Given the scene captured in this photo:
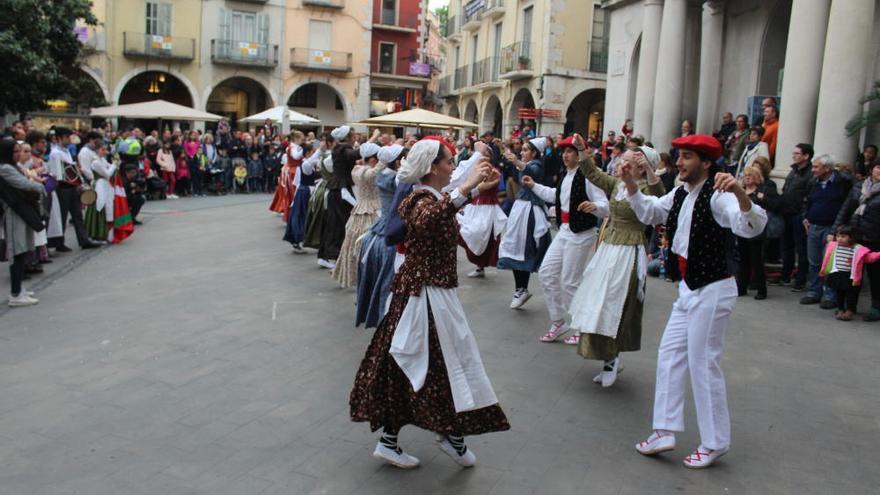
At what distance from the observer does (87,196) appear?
38.6ft

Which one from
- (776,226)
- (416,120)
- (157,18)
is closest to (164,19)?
(157,18)

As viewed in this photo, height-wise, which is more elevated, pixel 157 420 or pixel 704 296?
pixel 704 296

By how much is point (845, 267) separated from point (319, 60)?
1367 inches

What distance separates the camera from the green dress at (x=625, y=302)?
5.80m

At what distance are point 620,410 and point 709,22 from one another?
13.3 meters

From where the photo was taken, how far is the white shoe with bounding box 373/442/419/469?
4.37 meters

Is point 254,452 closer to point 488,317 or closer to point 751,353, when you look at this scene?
point 488,317

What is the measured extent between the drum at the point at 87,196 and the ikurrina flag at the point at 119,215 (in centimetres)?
60

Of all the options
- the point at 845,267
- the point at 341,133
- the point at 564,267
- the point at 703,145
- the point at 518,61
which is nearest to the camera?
the point at 703,145

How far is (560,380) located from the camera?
6109 mm

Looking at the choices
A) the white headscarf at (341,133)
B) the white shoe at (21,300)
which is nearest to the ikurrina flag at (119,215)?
the white shoe at (21,300)

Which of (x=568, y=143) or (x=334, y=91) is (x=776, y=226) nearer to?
(x=568, y=143)

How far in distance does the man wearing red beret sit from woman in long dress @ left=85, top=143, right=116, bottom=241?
33.7 feet

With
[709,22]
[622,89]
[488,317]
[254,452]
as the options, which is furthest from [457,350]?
[622,89]
